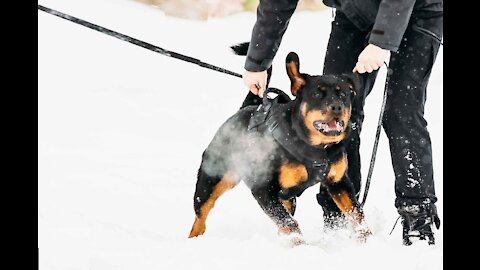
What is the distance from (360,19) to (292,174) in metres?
0.74

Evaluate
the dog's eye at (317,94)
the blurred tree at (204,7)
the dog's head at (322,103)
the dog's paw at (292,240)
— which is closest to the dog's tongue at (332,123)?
the dog's head at (322,103)

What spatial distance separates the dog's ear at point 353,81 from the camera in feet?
9.05

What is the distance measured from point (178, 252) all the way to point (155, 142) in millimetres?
2562

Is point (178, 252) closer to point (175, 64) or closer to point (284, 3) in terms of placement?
point (284, 3)

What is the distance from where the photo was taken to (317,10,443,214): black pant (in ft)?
9.19

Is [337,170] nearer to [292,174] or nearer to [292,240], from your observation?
[292,174]

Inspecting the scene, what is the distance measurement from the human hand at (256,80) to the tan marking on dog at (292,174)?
0.48 metres

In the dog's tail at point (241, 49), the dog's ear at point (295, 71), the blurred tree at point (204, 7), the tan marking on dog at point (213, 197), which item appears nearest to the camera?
the dog's ear at point (295, 71)

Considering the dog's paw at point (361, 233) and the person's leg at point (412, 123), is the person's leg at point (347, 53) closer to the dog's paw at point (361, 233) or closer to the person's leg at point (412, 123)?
the person's leg at point (412, 123)

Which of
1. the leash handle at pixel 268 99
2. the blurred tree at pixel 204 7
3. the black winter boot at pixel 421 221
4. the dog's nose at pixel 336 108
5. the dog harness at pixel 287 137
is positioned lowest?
the black winter boot at pixel 421 221

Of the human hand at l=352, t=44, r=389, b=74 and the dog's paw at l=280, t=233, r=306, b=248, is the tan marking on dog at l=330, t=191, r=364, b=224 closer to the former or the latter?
the dog's paw at l=280, t=233, r=306, b=248

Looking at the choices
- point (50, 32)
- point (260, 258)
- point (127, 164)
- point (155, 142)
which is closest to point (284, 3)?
point (260, 258)

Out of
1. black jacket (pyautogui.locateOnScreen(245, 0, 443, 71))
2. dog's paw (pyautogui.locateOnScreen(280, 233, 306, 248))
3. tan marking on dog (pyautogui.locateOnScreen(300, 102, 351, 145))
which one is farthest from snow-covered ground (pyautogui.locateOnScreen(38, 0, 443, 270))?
black jacket (pyautogui.locateOnScreen(245, 0, 443, 71))

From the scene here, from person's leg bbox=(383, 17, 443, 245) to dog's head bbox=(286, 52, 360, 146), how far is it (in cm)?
21
